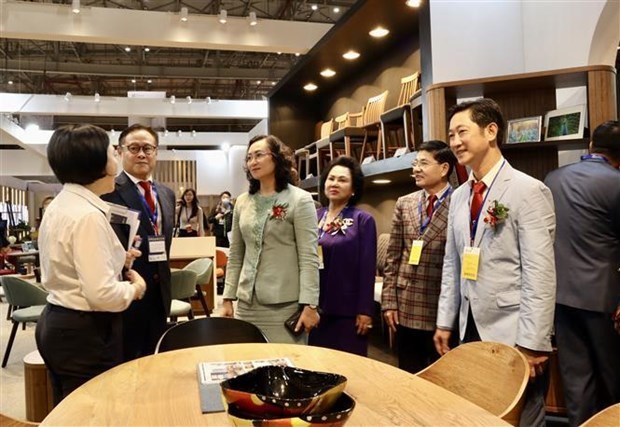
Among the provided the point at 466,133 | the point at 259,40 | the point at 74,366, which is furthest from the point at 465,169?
the point at 259,40

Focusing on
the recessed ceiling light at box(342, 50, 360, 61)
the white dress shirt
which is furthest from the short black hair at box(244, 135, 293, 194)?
the recessed ceiling light at box(342, 50, 360, 61)

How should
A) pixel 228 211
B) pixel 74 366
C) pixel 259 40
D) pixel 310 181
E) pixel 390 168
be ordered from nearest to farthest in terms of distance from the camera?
1. pixel 74 366
2. pixel 390 168
3. pixel 310 181
4. pixel 259 40
5. pixel 228 211

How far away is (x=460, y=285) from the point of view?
2.19 meters

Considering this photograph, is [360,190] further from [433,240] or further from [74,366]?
[74,366]

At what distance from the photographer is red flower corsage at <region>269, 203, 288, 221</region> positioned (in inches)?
96.1

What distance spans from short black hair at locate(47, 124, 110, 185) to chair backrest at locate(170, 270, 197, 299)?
2.94 m

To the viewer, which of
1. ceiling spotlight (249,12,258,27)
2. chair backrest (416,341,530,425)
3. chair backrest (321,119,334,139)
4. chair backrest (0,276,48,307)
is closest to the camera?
chair backrest (416,341,530,425)

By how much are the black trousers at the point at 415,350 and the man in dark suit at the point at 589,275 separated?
2.31ft

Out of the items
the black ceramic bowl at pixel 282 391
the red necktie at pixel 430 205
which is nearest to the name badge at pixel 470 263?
the red necktie at pixel 430 205

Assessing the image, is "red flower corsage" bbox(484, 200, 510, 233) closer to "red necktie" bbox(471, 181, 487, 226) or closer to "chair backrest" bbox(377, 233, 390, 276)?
"red necktie" bbox(471, 181, 487, 226)

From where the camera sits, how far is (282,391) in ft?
3.67

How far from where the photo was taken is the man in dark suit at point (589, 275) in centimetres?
258

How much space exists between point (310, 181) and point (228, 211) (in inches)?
110

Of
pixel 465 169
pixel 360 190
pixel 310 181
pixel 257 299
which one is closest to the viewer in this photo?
pixel 257 299
